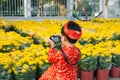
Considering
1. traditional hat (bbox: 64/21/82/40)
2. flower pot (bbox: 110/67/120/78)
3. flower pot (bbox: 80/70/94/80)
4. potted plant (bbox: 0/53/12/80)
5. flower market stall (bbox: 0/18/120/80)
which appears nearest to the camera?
traditional hat (bbox: 64/21/82/40)

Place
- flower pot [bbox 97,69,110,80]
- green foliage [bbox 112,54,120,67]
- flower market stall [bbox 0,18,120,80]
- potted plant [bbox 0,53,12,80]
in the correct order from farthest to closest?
green foliage [bbox 112,54,120,67] < flower pot [bbox 97,69,110,80] < flower market stall [bbox 0,18,120,80] < potted plant [bbox 0,53,12,80]

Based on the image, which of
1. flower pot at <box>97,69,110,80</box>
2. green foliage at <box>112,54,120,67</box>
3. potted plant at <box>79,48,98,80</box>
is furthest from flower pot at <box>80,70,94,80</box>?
green foliage at <box>112,54,120,67</box>

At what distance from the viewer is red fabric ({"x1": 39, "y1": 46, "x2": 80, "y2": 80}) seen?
363cm

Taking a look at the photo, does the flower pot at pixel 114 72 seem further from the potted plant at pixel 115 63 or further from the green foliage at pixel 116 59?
the green foliage at pixel 116 59

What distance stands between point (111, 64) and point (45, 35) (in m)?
1.99

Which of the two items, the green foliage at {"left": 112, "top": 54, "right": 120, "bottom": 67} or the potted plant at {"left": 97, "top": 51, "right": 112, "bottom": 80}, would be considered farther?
the green foliage at {"left": 112, "top": 54, "right": 120, "bottom": 67}

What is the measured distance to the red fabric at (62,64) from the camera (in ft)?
11.9

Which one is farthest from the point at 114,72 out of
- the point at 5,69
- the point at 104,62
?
the point at 5,69

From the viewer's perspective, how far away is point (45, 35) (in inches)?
302

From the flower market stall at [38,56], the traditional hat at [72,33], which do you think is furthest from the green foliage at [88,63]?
the traditional hat at [72,33]

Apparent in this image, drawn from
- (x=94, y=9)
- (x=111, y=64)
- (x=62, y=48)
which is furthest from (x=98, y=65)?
(x=94, y=9)

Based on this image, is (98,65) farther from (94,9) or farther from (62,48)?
(94,9)

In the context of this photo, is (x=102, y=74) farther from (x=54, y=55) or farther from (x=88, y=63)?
(x=54, y=55)

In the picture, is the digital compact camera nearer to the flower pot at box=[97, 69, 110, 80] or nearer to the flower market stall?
the flower market stall
